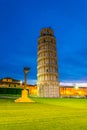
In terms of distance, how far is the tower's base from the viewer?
78062 mm

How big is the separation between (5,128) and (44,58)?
7613 cm

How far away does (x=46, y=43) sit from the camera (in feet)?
272

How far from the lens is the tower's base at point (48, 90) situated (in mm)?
78062

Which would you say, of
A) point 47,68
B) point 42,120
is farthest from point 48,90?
point 42,120

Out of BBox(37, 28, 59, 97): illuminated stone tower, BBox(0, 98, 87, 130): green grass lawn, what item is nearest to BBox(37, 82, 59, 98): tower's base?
BBox(37, 28, 59, 97): illuminated stone tower

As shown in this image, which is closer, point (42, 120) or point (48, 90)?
point (42, 120)

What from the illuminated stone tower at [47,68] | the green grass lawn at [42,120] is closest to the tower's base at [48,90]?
the illuminated stone tower at [47,68]

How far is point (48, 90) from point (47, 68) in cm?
792

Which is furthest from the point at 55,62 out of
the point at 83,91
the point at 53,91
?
the point at 83,91

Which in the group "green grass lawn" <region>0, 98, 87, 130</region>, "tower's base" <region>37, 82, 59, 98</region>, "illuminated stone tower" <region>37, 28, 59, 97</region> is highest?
"illuminated stone tower" <region>37, 28, 59, 97</region>

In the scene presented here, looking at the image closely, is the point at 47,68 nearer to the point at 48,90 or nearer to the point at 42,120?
the point at 48,90

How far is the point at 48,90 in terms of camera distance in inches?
3095

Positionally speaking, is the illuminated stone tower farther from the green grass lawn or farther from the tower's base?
the green grass lawn

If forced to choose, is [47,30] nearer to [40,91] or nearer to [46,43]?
[46,43]
